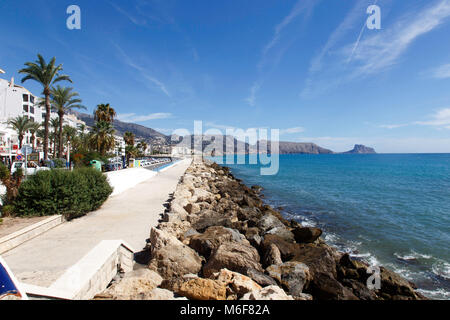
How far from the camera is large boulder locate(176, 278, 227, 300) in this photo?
138 inches

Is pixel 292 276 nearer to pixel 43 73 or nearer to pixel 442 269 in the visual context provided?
pixel 442 269

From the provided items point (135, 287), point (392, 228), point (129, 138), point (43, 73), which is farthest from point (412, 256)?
point (129, 138)

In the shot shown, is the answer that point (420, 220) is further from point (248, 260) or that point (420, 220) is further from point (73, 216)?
point (73, 216)

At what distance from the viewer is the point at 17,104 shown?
5672cm

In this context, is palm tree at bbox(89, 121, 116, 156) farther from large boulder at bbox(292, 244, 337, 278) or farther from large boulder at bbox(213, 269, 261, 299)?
large boulder at bbox(213, 269, 261, 299)

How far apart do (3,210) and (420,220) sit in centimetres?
2147

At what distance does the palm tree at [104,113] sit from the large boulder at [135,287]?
125 feet

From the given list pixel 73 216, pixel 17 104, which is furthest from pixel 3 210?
pixel 17 104

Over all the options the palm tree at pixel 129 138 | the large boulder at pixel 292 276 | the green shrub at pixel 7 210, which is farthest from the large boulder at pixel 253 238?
the palm tree at pixel 129 138

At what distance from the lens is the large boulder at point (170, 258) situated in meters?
4.48

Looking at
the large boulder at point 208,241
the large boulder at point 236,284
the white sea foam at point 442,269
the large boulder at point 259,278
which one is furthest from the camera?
the white sea foam at point 442,269

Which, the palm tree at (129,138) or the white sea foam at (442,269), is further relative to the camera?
the palm tree at (129,138)

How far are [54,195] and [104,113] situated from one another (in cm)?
3382

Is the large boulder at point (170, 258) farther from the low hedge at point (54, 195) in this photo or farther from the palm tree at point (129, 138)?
the palm tree at point (129, 138)
